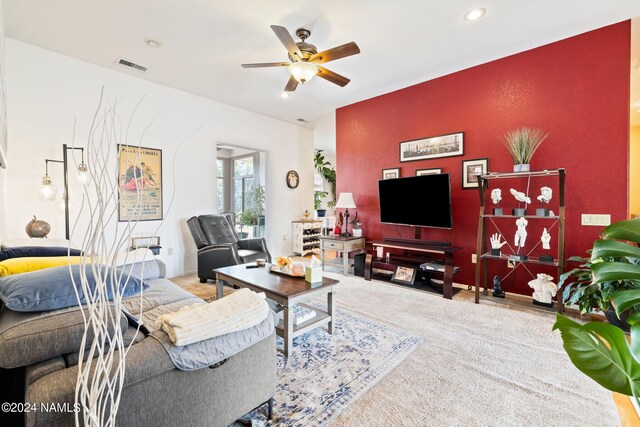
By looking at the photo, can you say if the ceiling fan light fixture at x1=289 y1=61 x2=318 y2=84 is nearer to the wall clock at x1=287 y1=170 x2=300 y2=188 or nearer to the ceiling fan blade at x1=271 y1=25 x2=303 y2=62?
the ceiling fan blade at x1=271 y1=25 x2=303 y2=62

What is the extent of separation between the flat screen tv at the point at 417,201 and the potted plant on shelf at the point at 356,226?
0.55m

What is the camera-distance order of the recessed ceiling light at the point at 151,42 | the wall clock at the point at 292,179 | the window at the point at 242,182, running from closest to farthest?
the recessed ceiling light at the point at 151,42 → the wall clock at the point at 292,179 → the window at the point at 242,182

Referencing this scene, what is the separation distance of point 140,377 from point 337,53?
8.94ft

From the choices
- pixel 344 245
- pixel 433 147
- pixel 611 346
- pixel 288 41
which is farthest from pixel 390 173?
pixel 611 346

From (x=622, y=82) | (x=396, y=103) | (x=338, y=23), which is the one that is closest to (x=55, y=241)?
(x=338, y=23)

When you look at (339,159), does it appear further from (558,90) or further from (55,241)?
(55,241)

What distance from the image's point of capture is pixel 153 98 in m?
4.11

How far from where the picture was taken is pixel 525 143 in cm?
311

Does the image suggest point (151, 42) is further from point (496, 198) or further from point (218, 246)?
point (496, 198)

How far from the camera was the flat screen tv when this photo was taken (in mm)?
3664

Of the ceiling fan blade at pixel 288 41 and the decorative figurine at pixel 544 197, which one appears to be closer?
the ceiling fan blade at pixel 288 41

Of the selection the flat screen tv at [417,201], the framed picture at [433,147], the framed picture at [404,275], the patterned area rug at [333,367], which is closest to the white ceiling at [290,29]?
the framed picture at [433,147]

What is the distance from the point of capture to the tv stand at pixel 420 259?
3.46m

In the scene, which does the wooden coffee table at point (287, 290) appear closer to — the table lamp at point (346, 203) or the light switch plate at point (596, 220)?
the table lamp at point (346, 203)
